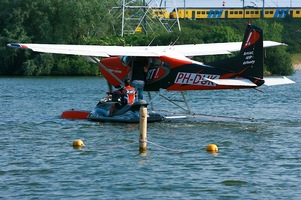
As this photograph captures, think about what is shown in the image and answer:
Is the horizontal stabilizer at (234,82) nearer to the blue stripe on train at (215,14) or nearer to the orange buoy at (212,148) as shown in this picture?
the orange buoy at (212,148)

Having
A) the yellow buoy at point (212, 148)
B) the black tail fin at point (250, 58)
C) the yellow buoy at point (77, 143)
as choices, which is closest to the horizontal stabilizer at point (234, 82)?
the black tail fin at point (250, 58)

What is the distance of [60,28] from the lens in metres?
62.3

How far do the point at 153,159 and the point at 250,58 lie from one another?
6216mm

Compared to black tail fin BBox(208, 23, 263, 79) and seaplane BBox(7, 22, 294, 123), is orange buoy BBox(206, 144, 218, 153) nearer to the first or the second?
seaplane BBox(7, 22, 294, 123)

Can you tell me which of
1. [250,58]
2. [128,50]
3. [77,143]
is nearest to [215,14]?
[128,50]

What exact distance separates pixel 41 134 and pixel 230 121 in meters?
5.92

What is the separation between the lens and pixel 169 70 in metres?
23.8

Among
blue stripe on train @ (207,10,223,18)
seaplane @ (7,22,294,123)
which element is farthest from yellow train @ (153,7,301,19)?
seaplane @ (7,22,294,123)

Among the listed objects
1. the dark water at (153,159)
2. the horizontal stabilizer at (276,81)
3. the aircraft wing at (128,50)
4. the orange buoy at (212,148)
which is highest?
the aircraft wing at (128,50)

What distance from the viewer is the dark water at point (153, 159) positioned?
47.6 feet

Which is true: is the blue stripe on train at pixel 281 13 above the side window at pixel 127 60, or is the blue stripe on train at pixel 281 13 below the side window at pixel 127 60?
above

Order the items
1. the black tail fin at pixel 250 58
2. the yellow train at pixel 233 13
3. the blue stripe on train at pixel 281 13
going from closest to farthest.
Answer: the black tail fin at pixel 250 58 < the yellow train at pixel 233 13 < the blue stripe on train at pixel 281 13

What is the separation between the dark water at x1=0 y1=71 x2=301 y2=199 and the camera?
14.5 m

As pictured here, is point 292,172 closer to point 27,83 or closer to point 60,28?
point 27,83
